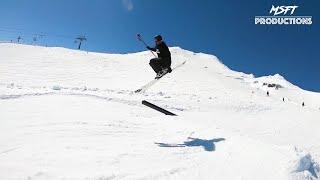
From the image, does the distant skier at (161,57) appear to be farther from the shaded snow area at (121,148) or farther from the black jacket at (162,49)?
the shaded snow area at (121,148)

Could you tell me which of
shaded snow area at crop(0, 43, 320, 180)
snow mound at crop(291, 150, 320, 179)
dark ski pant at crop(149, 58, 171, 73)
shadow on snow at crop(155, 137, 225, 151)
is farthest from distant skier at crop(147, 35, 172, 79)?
snow mound at crop(291, 150, 320, 179)

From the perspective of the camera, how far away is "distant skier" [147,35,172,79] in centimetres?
1238

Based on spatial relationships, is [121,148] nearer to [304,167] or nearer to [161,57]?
[304,167]

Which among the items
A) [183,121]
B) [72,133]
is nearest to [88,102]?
[183,121]

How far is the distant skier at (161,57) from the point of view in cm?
1238

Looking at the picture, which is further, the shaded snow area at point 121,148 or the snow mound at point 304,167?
the snow mound at point 304,167

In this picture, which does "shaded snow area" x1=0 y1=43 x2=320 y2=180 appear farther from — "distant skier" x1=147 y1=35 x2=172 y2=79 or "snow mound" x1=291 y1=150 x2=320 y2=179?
"distant skier" x1=147 y1=35 x2=172 y2=79

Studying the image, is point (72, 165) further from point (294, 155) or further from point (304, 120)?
point (304, 120)

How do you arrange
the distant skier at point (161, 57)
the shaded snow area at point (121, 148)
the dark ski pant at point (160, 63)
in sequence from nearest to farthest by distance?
the shaded snow area at point (121, 148)
the distant skier at point (161, 57)
the dark ski pant at point (160, 63)

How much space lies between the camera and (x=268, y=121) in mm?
23672

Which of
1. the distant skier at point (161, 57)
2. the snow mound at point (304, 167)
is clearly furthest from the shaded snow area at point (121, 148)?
the distant skier at point (161, 57)

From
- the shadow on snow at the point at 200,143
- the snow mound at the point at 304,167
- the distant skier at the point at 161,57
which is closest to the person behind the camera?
the snow mound at the point at 304,167

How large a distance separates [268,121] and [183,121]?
1246cm

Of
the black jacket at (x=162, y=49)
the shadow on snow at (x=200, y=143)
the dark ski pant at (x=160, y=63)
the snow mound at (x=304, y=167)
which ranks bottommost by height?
the snow mound at (x=304, y=167)
